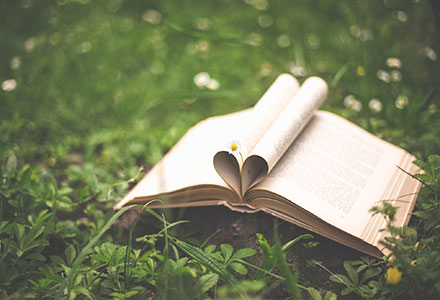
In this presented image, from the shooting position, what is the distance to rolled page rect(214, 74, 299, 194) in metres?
1.24

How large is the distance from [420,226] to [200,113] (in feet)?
4.43

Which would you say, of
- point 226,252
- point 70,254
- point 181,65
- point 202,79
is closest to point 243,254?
point 226,252

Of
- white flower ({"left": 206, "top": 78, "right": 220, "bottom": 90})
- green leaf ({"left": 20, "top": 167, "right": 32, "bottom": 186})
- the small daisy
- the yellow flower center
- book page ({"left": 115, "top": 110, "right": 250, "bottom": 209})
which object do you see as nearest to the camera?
the yellow flower center

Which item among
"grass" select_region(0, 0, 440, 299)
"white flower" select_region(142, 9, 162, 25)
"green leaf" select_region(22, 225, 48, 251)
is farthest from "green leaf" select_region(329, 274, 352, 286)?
"white flower" select_region(142, 9, 162, 25)

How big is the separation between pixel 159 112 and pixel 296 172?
118cm

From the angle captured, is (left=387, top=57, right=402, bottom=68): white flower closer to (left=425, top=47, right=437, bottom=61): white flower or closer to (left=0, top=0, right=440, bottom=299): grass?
(left=0, top=0, right=440, bottom=299): grass

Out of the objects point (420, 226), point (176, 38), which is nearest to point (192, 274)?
point (420, 226)

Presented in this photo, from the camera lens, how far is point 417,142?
5.58 feet

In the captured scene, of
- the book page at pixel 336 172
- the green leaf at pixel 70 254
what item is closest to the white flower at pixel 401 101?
the book page at pixel 336 172

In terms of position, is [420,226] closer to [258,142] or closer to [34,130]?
[258,142]

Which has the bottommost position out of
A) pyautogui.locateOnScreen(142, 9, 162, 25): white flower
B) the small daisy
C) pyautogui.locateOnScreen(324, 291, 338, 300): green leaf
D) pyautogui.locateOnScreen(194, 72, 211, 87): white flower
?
pyautogui.locateOnScreen(324, 291, 338, 300): green leaf

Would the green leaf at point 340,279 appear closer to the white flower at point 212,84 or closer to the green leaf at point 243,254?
the green leaf at point 243,254

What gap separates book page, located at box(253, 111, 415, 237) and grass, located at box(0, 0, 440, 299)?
11cm

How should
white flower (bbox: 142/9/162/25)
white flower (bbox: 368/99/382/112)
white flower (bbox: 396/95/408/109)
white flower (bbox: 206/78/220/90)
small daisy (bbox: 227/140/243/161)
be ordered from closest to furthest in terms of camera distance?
small daisy (bbox: 227/140/243/161) → white flower (bbox: 396/95/408/109) → white flower (bbox: 368/99/382/112) → white flower (bbox: 206/78/220/90) → white flower (bbox: 142/9/162/25)
